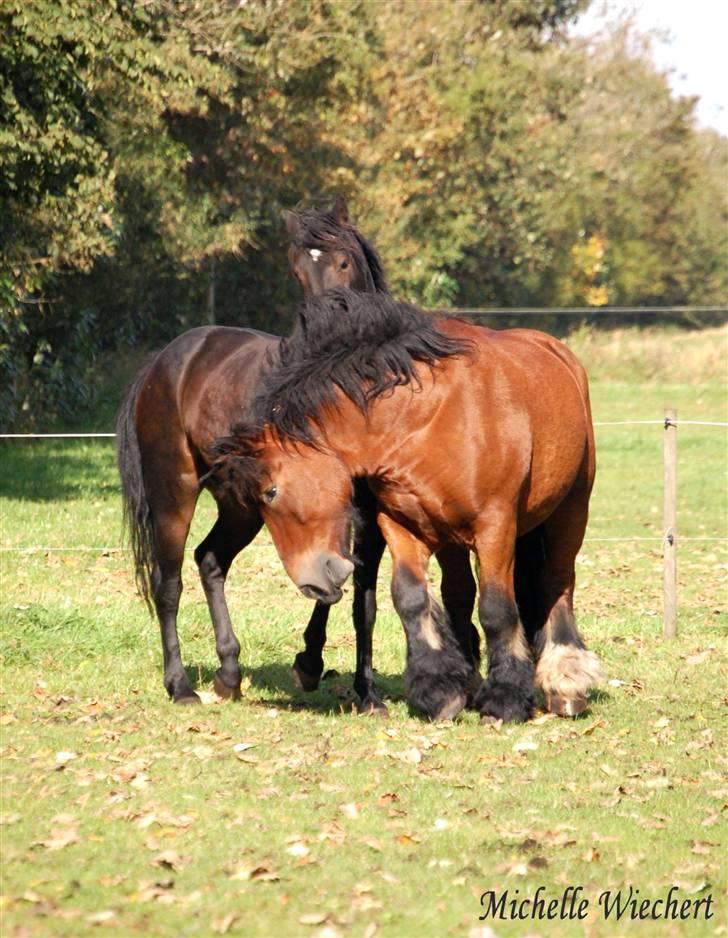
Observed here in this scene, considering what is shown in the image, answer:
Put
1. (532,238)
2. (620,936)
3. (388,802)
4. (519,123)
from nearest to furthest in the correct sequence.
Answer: (620,936), (388,802), (519,123), (532,238)

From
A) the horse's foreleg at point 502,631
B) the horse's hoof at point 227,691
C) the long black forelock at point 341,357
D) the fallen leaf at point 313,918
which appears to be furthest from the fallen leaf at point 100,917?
the horse's hoof at point 227,691

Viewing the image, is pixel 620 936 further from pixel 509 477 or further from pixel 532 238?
pixel 532 238

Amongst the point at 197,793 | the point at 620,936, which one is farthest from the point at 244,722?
the point at 620,936

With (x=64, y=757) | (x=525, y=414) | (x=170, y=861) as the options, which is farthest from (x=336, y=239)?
(x=170, y=861)

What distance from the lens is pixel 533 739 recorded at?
6629 mm

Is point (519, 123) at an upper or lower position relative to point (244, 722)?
upper

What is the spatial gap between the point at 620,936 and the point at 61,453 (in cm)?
1727

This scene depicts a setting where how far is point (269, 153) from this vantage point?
25766 millimetres

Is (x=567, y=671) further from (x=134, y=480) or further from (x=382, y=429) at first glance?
(x=134, y=480)

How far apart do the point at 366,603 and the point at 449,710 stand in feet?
2.31

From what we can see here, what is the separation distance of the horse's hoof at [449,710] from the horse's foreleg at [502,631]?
151mm

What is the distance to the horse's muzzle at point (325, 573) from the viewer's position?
6266 mm

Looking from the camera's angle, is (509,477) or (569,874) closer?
(569,874)

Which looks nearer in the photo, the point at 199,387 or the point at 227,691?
the point at 199,387
